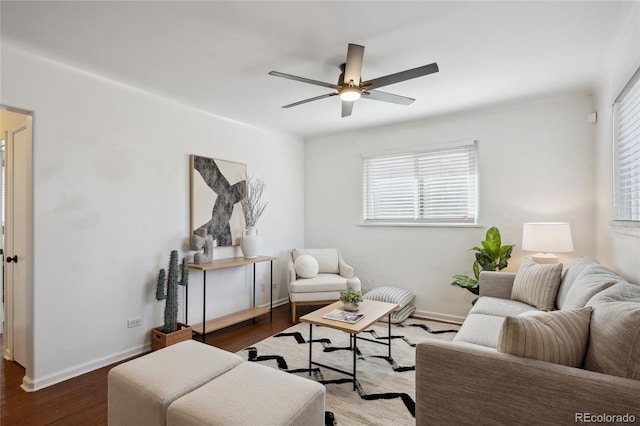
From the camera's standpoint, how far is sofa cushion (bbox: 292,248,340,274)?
445 centimetres

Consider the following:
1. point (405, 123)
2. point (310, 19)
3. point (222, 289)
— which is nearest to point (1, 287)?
point (222, 289)

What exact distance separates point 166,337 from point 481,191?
3729mm

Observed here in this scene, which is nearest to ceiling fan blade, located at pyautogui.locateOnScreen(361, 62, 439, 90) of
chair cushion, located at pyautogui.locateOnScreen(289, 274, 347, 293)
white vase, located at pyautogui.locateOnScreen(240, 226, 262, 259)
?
white vase, located at pyautogui.locateOnScreen(240, 226, 262, 259)

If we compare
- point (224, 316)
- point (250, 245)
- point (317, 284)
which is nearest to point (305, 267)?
point (317, 284)

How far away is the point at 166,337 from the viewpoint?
291cm

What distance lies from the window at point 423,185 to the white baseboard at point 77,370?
3165 mm

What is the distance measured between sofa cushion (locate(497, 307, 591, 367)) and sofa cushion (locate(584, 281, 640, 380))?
1.8 inches

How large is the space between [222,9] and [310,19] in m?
0.54

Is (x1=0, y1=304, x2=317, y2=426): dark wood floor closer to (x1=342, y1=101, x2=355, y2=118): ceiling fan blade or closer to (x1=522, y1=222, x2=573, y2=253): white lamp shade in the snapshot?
(x1=342, y1=101, x2=355, y2=118): ceiling fan blade

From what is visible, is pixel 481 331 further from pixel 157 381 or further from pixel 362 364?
pixel 157 381

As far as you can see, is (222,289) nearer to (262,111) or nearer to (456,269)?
(262,111)

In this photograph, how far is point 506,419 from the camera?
4.19ft

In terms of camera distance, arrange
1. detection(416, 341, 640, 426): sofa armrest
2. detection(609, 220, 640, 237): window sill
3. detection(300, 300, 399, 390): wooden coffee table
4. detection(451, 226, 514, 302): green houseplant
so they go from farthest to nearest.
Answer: detection(451, 226, 514, 302): green houseplant, detection(300, 300, 399, 390): wooden coffee table, detection(609, 220, 640, 237): window sill, detection(416, 341, 640, 426): sofa armrest

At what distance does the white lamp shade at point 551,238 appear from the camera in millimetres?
2914
